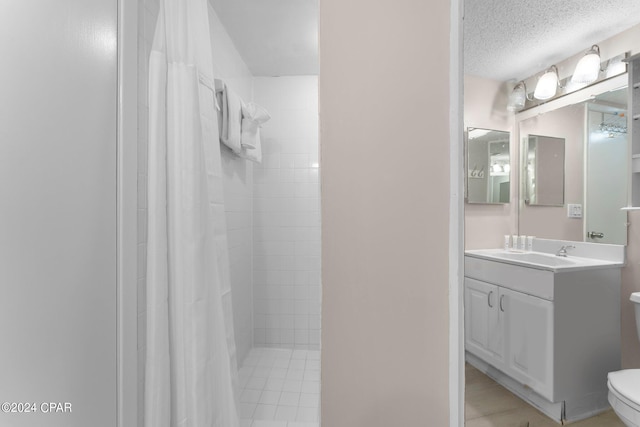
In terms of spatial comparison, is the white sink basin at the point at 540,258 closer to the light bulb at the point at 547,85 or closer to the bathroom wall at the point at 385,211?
the bathroom wall at the point at 385,211

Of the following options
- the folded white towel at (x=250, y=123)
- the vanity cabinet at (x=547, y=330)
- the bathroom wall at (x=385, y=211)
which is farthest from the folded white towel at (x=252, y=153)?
the vanity cabinet at (x=547, y=330)

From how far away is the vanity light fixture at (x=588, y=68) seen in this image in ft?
1.54

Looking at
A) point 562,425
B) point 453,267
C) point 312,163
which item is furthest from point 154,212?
point 312,163

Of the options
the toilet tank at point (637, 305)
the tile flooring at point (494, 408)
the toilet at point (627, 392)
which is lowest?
the tile flooring at point (494, 408)

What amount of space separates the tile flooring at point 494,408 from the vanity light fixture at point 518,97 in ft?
1.99

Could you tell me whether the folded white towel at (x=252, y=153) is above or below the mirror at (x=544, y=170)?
above

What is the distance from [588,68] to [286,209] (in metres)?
1.93

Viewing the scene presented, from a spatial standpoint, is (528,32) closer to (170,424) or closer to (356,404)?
(356,404)

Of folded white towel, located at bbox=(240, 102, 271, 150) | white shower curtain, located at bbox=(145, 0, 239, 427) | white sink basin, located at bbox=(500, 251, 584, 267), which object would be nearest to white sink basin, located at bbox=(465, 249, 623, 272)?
white sink basin, located at bbox=(500, 251, 584, 267)

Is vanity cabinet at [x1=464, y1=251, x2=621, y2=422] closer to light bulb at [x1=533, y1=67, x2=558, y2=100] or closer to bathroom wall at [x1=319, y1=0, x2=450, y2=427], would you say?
bathroom wall at [x1=319, y1=0, x2=450, y2=427]

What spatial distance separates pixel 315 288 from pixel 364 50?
1.87 meters

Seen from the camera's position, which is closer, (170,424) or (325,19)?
(325,19)

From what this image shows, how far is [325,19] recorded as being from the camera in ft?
2.14

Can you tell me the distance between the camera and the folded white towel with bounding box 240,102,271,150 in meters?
1.75
